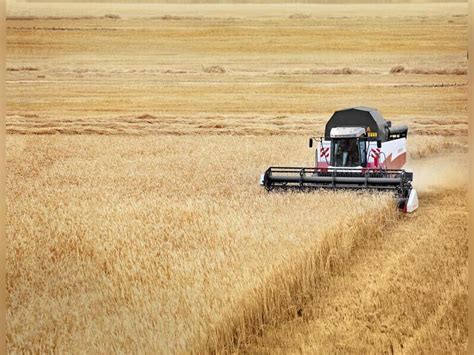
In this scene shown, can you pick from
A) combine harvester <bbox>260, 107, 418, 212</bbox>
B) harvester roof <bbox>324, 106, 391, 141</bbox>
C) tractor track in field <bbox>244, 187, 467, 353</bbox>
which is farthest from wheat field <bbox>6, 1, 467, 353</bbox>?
harvester roof <bbox>324, 106, 391, 141</bbox>

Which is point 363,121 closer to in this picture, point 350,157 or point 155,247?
point 350,157

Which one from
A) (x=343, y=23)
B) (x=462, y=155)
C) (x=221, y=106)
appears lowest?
(x=462, y=155)

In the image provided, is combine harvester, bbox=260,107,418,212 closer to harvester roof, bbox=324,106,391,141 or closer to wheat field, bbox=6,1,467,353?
harvester roof, bbox=324,106,391,141

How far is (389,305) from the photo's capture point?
223 inches

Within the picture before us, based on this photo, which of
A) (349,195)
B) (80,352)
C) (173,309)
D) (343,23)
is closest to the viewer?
(80,352)

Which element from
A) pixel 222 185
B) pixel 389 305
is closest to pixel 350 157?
pixel 222 185

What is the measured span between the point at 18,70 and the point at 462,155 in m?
5.05

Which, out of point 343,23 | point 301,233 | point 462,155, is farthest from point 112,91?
point 462,155

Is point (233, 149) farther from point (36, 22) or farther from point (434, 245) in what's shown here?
point (434, 245)

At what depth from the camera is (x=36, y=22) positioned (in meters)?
7.82

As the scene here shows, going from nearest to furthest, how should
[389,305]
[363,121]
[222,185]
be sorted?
[389,305]
[363,121]
[222,185]

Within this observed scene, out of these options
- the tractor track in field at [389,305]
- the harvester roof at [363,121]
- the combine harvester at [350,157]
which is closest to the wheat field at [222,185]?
the tractor track in field at [389,305]

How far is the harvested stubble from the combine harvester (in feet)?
0.82

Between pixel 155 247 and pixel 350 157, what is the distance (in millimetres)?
2706
